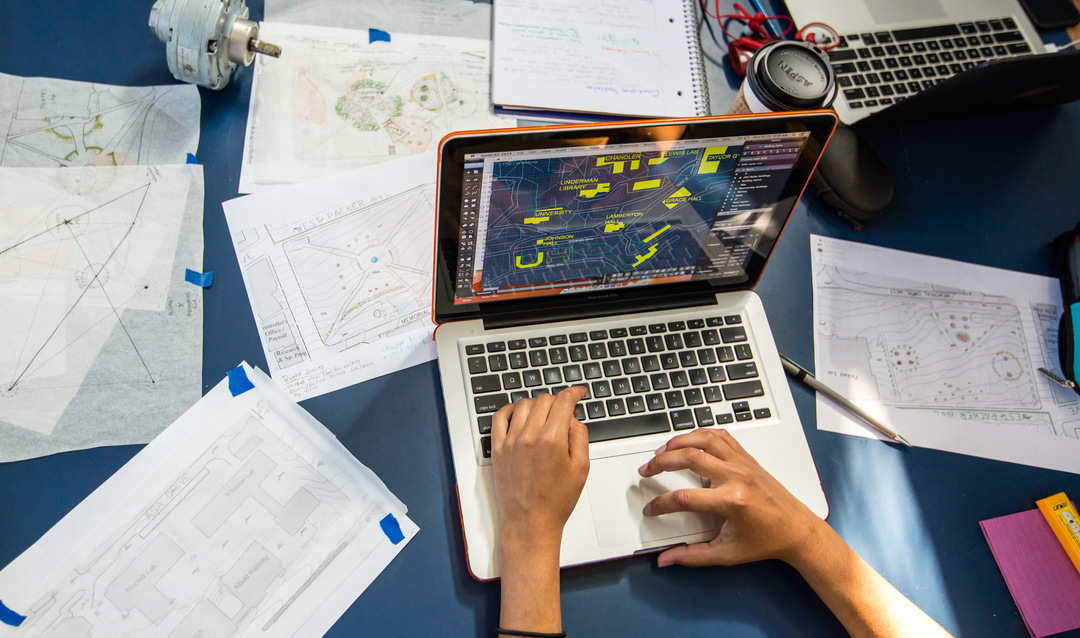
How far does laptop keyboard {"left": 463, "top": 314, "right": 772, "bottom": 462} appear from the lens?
2.34ft

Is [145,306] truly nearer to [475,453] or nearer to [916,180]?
[475,453]

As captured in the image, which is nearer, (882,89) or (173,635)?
(173,635)

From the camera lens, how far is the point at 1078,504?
80 cm

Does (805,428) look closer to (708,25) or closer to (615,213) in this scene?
(615,213)

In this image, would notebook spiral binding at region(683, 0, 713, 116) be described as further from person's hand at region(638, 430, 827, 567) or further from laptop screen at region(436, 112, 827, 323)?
person's hand at region(638, 430, 827, 567)

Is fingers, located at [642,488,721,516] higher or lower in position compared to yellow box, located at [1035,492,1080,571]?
higher

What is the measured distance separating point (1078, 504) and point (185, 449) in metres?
1.10

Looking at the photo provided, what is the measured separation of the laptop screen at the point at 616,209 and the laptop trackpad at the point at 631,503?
214mm

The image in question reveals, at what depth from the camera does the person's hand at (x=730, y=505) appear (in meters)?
0.65

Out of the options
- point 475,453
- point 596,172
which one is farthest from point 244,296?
Answer: point 596,172

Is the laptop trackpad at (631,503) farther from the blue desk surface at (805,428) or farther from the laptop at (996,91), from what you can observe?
the laptop at (996,91)

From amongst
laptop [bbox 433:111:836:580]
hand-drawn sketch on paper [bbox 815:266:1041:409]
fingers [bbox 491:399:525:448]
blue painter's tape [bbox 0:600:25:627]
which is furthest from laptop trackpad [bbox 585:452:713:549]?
blue painter's tape [bbox 0:600:25:627]

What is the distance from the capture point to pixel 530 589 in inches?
24.2

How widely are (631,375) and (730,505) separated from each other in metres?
0.18
